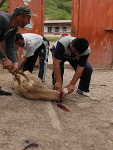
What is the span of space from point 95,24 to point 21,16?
4.63 m

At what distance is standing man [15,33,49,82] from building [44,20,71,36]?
3001 cm

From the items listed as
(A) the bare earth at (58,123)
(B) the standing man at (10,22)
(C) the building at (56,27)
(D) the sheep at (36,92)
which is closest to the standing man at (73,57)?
(D) the sheep at (36,92)

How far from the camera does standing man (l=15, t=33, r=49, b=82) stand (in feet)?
15.8

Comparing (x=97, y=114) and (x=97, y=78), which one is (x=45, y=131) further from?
(x=97, y=78)

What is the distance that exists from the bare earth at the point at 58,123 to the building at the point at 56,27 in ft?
103

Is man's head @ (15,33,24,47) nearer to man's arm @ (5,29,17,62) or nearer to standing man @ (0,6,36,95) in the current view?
man's arm @ (5,29,17,62)

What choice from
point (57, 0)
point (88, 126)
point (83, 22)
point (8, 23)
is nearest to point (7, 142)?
point (88, 126)

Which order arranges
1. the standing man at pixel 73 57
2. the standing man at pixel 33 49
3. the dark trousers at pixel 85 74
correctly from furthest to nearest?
the standing man at pixel 33 49 < the dark trousers at pixel 85 74 < the standing man at pixel 73 57

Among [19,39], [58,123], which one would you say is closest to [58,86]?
[58,123]

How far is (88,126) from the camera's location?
3150 mm

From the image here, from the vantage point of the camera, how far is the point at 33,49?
4996mm

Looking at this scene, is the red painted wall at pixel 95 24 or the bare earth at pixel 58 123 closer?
the bare earth at pixel 58 123

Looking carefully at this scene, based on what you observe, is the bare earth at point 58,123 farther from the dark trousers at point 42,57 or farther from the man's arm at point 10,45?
the dark trousers at point 42,57

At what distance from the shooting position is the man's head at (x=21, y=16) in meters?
3.44
